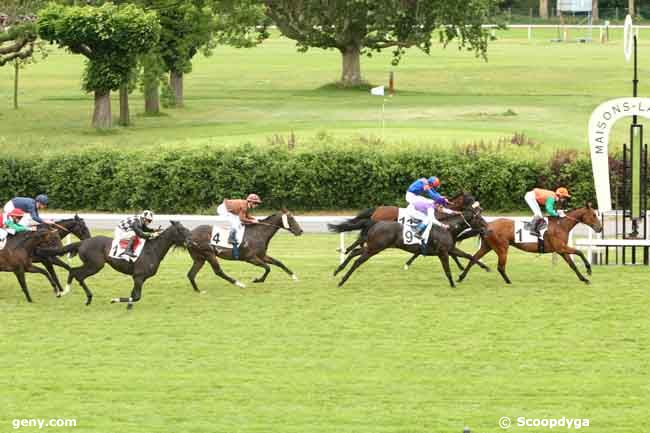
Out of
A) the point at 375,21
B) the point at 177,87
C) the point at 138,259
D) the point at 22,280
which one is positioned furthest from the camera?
the point at 375,21

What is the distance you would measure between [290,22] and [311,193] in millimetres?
23889

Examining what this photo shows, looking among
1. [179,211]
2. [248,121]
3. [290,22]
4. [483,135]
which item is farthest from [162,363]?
[290,22]

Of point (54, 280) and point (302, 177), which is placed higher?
point (302, 177)

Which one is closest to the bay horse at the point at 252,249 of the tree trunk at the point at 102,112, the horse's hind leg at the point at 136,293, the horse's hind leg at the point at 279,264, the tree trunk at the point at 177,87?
the horse's hind leg at the point at 279,264

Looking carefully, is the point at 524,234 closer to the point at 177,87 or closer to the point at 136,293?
the point at 136,293

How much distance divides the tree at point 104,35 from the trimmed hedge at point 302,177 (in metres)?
8.45

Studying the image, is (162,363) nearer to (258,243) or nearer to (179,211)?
(258,243)

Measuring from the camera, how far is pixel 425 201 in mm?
19328

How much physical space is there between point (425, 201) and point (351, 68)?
108 feet

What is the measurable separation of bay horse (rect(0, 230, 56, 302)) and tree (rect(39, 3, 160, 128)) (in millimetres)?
18124

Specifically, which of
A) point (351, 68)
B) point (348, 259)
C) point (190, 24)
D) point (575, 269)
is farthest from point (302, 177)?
point (351, 68)

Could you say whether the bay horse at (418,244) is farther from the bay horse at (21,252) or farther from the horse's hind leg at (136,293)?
the bay horse at (21,252)

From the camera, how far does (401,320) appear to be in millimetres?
16906

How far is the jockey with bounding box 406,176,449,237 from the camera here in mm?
18969
